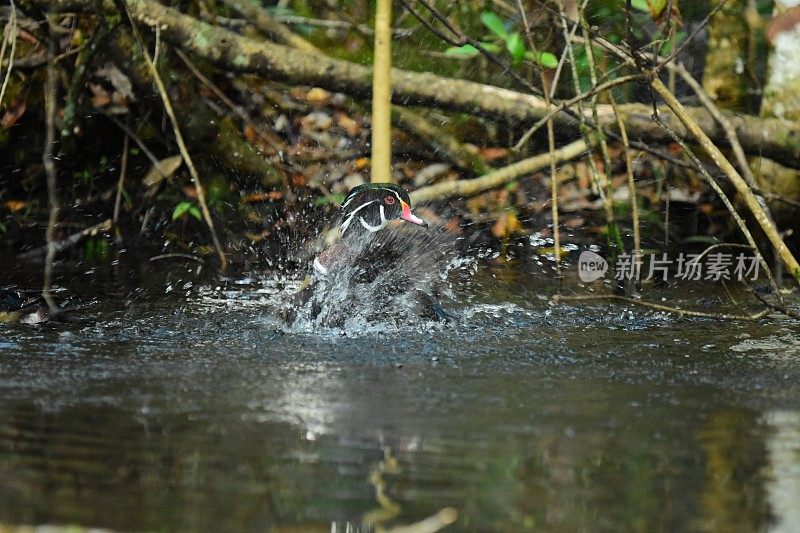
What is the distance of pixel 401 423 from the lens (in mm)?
3688

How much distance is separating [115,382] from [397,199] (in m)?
2.32

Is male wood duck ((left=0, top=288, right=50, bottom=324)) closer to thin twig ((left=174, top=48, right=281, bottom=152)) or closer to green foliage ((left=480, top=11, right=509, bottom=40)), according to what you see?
thin twig ((left=174, top=48, right=281, bottom=152))

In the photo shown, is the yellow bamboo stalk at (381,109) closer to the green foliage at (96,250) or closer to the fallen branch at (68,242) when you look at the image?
the green foliage at (96,250)

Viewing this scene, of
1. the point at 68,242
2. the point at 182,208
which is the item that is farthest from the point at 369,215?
the point at 68,242

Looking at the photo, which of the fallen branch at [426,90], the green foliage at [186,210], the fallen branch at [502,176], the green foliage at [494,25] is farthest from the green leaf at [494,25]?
the green foliage at [186,210]

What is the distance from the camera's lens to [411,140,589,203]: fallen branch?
764cm

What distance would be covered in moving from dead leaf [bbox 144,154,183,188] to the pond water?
95.8 inches

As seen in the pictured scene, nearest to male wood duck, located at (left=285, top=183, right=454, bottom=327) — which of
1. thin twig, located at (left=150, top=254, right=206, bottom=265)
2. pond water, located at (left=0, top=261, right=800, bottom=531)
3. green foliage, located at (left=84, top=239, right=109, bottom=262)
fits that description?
pond water, located at (left=0, top=261, right=800, bottom=531)

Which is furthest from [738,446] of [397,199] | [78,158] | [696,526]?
[78,158]

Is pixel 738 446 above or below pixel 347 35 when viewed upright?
below

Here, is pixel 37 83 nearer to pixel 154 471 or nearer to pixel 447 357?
pixel 447 357

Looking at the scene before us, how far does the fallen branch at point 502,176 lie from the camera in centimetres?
764

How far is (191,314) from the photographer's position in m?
6.08

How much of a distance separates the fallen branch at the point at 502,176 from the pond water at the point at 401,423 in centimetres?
170
